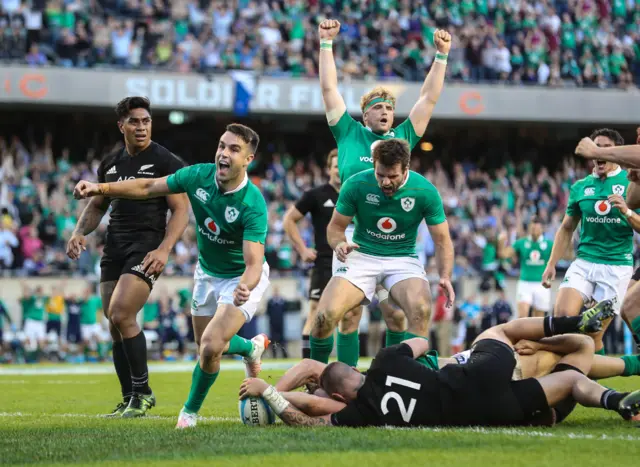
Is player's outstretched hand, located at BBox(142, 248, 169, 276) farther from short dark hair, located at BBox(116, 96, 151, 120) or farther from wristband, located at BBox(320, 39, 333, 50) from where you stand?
wristband, located at BBox(320, 39, 333, 50)

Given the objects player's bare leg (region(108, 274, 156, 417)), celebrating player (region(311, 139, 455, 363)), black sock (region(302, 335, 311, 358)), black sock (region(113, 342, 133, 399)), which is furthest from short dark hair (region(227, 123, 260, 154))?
black sock (region(302, 335, 311, 358))

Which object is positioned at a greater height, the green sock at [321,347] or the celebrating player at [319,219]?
the celebrating player at [319,219]

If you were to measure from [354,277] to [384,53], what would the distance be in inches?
913

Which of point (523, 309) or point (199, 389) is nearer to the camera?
point (199, 389)

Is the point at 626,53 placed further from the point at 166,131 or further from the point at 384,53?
the point at 166,131

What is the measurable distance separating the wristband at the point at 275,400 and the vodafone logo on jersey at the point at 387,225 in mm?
1956

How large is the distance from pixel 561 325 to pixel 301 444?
2262 mm

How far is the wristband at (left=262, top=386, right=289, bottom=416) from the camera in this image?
23.9 ft

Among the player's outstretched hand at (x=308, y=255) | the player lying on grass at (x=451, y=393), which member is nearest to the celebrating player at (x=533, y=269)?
the player's outstretched hand at (x=308, y=255)

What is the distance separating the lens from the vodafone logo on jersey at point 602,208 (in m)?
10.4

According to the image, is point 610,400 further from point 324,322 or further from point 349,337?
point 349,337

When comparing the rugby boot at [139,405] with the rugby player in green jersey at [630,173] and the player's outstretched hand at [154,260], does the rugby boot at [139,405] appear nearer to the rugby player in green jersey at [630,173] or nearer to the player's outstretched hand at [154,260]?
the player's outstretched hand at [154,260]

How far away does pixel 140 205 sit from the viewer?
938 cm

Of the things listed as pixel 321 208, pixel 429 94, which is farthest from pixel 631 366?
pixel 321 208
